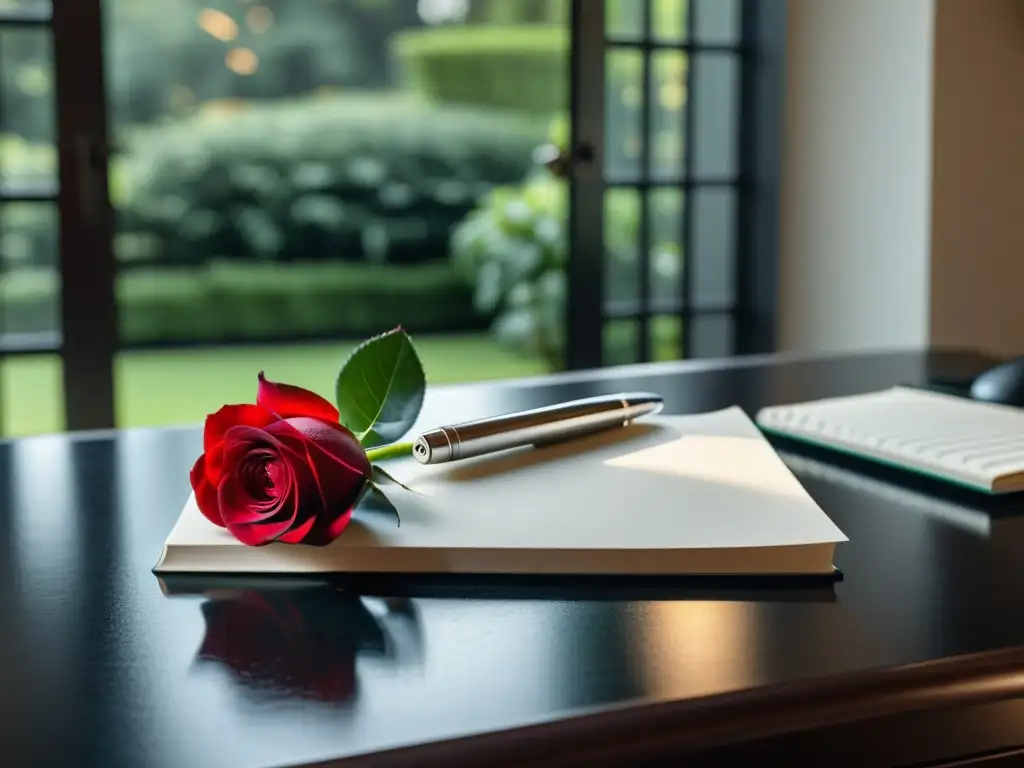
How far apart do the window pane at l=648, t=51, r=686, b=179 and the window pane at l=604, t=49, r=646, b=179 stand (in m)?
0.05

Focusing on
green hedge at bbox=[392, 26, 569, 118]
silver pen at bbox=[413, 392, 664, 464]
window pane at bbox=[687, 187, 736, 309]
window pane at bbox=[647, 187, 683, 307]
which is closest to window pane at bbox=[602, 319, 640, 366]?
window pane at bbox=[647, 187, 683, 307]

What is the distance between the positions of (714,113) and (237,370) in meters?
4.36

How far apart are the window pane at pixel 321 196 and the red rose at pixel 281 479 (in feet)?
21.1

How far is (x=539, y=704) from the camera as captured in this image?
444mm

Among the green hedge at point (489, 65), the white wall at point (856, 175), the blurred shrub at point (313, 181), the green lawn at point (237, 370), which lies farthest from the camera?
the green hedge at point (489, 65)

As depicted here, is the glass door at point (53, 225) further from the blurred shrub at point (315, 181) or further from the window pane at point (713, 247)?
the blurred shrub at point (315, 181)

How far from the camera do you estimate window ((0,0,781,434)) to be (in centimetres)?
260

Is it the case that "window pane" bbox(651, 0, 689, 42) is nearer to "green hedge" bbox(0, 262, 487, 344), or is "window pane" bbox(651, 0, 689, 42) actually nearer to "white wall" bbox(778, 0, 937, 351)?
"white wall" bbox(778, 0, 937, 351)

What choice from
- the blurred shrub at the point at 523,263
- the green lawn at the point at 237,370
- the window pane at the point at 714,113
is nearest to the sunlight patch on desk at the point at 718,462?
the window pane at the point at 714,113

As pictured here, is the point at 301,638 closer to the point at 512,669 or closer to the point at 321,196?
the point at 512,669

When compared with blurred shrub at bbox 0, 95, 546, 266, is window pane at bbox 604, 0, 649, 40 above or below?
above

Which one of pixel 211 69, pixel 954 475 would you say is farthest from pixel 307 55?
pixel 954 475

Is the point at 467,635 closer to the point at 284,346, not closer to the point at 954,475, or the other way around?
the point at 954,475

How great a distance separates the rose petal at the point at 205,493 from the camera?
A: 0.60m
